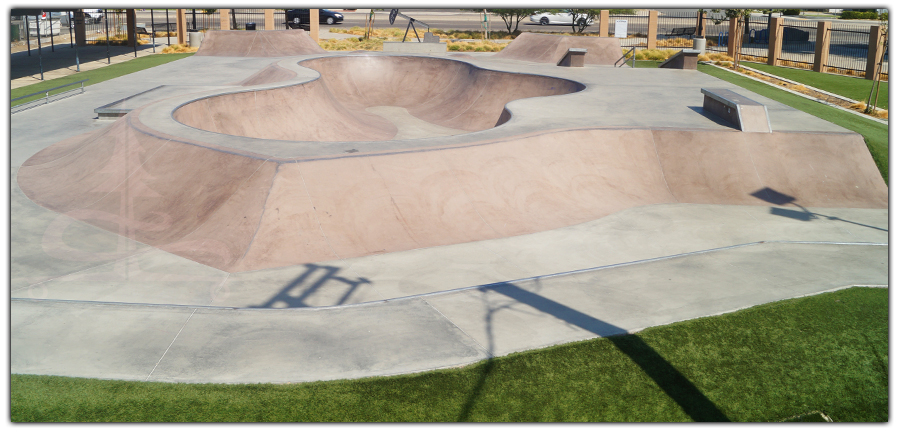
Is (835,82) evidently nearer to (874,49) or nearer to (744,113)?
(874,49)

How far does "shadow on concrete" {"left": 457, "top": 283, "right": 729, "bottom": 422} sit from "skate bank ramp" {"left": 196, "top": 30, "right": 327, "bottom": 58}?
27.3 meters

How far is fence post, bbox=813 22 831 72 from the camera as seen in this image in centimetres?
2752

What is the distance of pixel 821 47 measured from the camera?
2812 cm

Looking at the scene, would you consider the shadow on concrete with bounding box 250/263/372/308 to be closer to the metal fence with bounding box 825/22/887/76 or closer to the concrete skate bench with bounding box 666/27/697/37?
the metal fence with bounding box 825/22/887/76

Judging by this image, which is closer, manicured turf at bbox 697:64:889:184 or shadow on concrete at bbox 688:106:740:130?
manicured turf at bbox 697:64:889:184

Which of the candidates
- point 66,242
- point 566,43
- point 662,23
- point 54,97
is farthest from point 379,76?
point 662,23

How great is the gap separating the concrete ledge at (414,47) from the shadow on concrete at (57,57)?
13217 millimetres

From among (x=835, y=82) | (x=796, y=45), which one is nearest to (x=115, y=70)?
(x=835, y=82)

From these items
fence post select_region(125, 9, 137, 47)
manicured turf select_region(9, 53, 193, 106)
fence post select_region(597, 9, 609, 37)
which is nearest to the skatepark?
manicured turf select_region(9, 53, 193, 106)

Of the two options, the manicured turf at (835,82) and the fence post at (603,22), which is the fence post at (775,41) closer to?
the manicured turf at (835,82)

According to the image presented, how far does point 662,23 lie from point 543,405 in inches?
2441

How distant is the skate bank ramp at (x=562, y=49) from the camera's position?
28188 mm

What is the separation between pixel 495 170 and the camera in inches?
463

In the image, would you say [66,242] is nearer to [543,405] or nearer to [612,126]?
[543,405]
